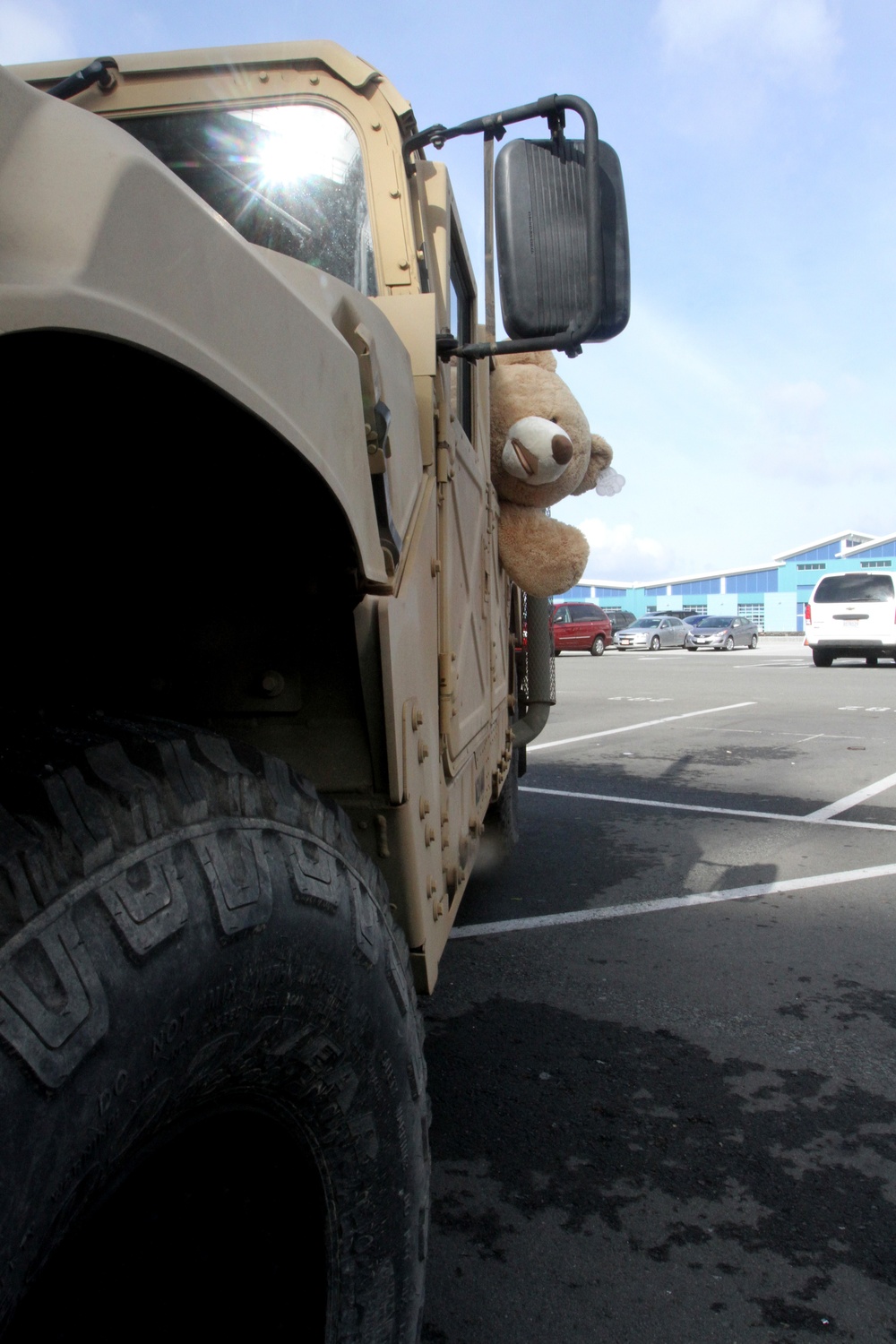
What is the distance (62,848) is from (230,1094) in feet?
1.43

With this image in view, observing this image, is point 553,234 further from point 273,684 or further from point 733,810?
point 733,810

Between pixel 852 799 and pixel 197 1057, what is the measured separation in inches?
276

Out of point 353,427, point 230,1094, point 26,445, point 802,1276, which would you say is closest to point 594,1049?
point 802,1276

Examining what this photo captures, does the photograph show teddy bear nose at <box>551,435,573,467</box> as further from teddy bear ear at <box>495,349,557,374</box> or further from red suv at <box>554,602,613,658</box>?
red suv at <box>554,602,613,658</box>

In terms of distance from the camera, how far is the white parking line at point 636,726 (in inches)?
396

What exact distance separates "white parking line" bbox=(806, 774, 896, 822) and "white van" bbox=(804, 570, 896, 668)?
13730 millimetres

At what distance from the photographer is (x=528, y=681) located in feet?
16.6

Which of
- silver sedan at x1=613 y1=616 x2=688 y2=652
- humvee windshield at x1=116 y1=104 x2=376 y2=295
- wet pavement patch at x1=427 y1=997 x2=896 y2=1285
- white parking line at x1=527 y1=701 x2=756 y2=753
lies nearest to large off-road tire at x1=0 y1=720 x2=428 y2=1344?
wet pavement patch at x1=427 y1=997 x2=896 y2=1285

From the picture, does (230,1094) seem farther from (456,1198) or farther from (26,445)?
(456,1198)

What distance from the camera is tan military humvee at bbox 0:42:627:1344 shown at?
0.82 m

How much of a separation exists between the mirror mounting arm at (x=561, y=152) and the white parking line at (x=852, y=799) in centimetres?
532

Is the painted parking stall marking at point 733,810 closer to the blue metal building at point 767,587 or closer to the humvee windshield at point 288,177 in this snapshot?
the humvee windshield at point 288,177

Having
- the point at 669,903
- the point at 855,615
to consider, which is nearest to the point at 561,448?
the point at 669,903

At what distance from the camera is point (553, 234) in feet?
6.43
